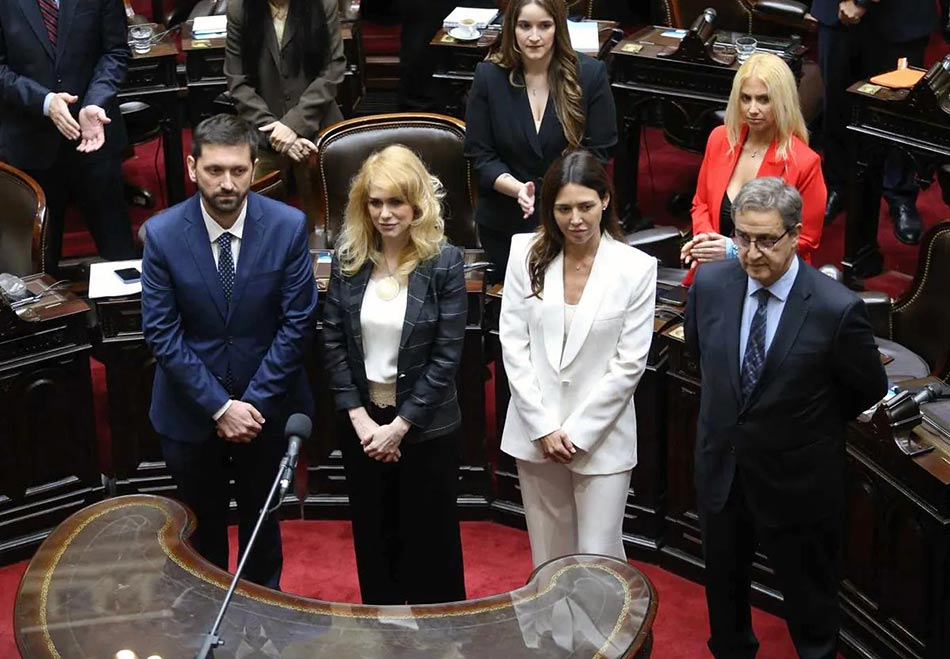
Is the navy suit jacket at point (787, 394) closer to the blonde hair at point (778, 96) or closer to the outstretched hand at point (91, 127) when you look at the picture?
the blonde hair at point (778, 96)

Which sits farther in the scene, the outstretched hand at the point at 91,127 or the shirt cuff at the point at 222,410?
the outstretched hand at the point at 91,127

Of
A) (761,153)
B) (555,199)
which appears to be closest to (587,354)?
(555,199)

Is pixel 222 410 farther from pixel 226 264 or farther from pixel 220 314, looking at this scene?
pixel 226 264

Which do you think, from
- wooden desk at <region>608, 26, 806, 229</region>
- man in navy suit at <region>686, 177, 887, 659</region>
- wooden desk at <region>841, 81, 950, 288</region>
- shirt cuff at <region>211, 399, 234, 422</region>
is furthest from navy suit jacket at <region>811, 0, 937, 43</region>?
shirt cuff at <region>211, 399, 234, 422</region>

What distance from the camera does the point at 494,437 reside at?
5.29 meters

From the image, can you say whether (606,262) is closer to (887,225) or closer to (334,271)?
(334,271)

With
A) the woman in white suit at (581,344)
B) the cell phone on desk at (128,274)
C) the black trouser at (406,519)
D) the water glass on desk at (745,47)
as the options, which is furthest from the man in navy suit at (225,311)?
the water glass on desk at (745,47)

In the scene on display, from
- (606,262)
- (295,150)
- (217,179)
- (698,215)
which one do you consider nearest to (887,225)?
(698,215)

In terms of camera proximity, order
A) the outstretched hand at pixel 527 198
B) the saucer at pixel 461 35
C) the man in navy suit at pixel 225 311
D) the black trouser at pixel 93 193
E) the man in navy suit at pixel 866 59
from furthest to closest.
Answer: the saucer at pixel 461 35 < the man in navy suit at pixel 866 59 < the black trouser at pixel 93 193 < the outstretched hand at pixel 527 198 < the man in navy suit at pixel 225 311

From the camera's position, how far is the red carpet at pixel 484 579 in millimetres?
4430

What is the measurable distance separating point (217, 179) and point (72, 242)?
3.29 metres

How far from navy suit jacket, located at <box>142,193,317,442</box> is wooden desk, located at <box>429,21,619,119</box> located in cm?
270

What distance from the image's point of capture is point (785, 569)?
12.4ft

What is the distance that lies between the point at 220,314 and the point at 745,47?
3.18 m
